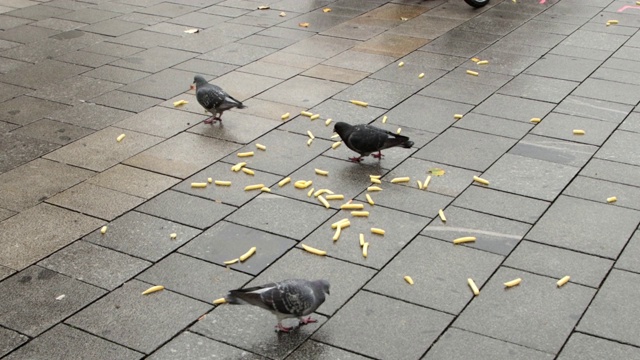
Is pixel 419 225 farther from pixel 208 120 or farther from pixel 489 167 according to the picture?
pixel 208 120

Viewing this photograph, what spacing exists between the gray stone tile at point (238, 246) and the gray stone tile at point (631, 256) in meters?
2.57

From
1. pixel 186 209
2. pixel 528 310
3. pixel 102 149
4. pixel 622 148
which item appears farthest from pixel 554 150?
pixel 102 149

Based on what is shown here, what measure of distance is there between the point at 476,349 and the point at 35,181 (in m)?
4.53

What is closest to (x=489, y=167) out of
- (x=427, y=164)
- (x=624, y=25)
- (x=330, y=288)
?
(x=427, y=164)

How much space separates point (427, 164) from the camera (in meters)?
8.37

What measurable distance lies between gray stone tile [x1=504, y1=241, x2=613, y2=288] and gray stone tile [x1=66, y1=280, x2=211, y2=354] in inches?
97.0

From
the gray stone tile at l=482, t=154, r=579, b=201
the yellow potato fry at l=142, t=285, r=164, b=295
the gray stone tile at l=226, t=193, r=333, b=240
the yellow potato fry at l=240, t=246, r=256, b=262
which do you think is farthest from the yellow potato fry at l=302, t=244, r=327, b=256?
the gray stone tile at l=482, t=154, r=579, b=201

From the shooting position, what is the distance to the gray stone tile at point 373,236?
22.3 feet

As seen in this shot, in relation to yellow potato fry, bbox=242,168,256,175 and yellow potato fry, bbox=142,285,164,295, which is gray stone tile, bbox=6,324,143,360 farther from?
yellow potato fry, bbox=242,168,256,175

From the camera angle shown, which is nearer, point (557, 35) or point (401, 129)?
point (401, 129)

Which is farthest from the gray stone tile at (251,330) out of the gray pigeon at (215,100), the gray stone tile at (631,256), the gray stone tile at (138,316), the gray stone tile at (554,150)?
the gray stone tile at (554,150)

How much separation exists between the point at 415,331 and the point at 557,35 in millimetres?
7735

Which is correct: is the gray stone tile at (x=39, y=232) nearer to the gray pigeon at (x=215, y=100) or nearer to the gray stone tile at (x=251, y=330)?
the gray stone tile at (x=251, y=330)

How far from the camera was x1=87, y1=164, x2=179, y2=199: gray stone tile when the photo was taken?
25.9 ft
